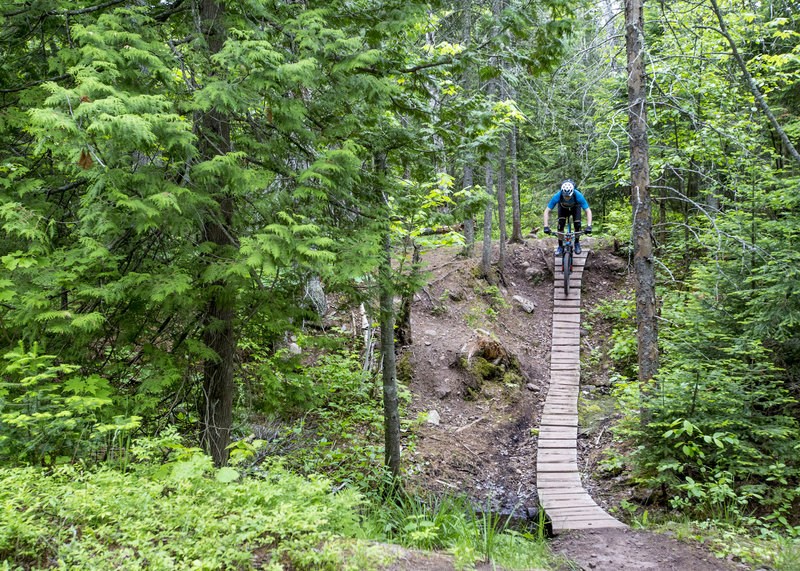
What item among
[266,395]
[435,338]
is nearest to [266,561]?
[266,395]

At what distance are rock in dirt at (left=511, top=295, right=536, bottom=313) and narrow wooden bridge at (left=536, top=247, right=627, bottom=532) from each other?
1.42 m

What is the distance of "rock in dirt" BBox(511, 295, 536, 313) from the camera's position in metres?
15.4

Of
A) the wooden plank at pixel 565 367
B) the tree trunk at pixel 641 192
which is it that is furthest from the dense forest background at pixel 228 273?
the wooden plank at pixel 565 367

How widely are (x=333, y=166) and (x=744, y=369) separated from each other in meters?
6.58

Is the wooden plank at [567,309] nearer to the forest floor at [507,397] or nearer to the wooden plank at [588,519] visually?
the forest floor at [507,397]

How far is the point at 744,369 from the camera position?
6648mm

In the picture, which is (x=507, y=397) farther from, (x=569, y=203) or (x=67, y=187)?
(x=67, y=187)

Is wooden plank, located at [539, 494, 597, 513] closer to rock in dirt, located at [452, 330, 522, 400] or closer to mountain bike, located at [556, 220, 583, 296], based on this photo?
rock in dirt, located at [452, 330, 522, 400]

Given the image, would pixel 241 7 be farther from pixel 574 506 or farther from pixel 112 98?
pixel 574 506

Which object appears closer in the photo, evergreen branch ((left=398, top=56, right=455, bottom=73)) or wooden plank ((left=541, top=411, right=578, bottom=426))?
evergreen branch ((left=398, top=56, right=455, bottom=73))

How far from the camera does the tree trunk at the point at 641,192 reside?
22.7ft

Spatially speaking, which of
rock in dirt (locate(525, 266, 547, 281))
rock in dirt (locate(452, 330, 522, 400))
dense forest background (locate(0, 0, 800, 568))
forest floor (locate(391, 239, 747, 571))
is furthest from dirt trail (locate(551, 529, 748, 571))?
rock in dirt (locate(525, 266, 547, 281))

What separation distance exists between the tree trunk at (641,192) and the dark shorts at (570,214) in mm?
5015

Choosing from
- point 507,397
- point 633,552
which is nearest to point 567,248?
point 507,397
